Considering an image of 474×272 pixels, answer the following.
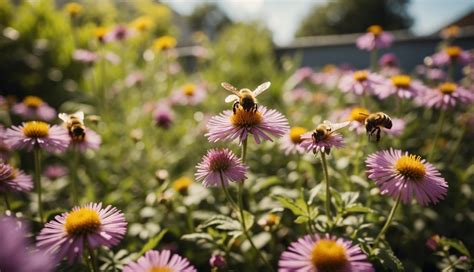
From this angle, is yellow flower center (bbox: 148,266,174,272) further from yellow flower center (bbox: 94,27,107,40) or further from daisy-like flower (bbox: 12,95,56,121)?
yellow flower center (bbox: 94,27,107,40)

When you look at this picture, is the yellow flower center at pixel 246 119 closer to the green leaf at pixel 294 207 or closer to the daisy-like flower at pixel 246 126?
the daisy-like flower at pixel 246 126

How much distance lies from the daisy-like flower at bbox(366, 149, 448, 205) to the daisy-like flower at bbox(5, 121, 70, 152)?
1.12 metres

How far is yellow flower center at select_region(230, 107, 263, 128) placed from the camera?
3.90 ft

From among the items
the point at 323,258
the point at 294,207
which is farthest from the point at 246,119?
the point at 323,258

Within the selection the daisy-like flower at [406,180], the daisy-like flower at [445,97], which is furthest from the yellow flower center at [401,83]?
the daisy-like flower at [406,180]

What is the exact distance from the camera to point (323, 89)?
3.74 m

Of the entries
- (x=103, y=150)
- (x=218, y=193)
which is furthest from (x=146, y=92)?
(x=218, y=193)

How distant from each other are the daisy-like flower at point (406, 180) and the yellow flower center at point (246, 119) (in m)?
0.38

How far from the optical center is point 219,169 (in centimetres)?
110

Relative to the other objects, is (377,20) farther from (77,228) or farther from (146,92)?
(77,228)

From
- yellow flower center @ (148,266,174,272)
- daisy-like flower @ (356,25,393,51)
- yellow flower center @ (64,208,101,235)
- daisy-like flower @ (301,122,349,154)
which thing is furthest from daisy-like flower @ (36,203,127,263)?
daisy-like flower @ (356,25,393,51)

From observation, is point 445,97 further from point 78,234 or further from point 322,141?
point 78,234

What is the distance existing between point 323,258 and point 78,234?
0.62 metres

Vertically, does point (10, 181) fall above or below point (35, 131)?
below
